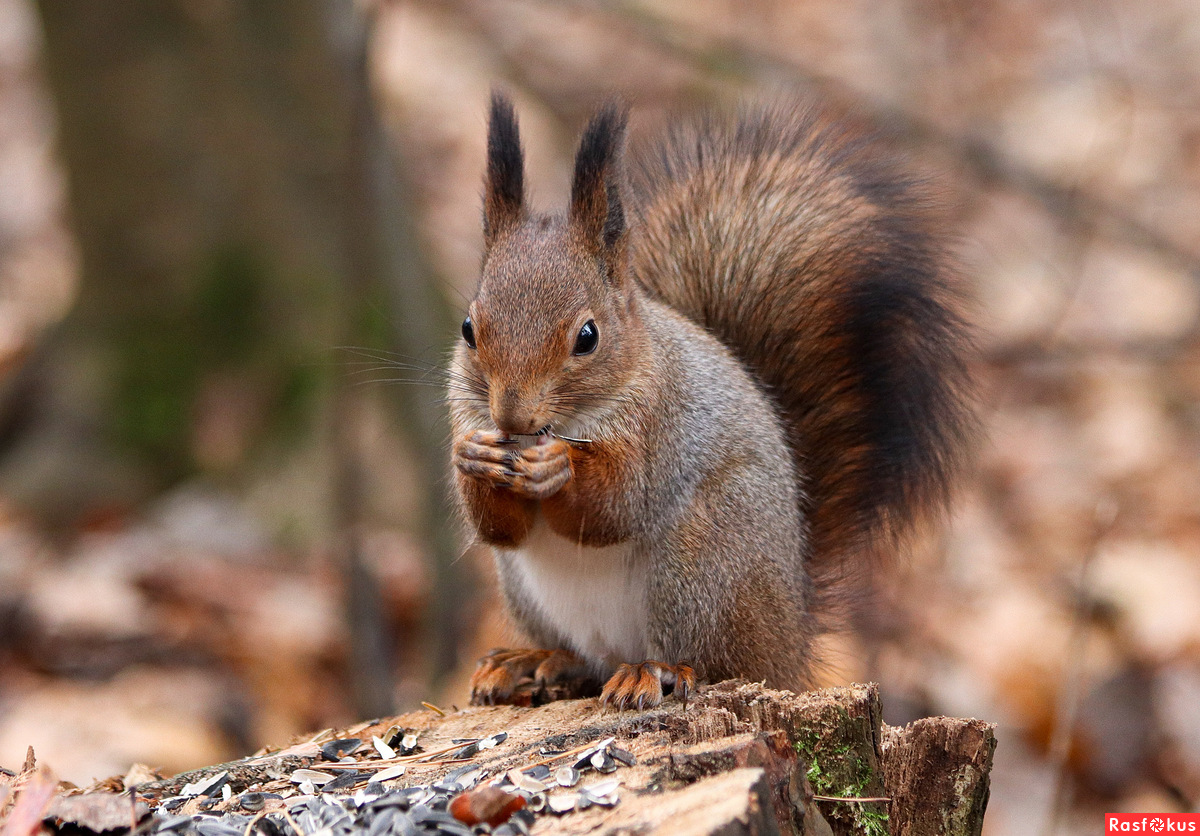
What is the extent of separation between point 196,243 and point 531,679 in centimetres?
274

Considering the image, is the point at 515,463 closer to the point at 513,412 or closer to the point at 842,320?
the point at 513,412

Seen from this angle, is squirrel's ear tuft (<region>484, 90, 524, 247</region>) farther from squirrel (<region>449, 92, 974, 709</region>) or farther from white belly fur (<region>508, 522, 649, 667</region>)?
white belly fur (<region>508, 522, 649, 667</region>)

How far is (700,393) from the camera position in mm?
2410

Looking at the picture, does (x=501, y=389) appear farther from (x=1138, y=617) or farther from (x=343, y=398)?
(x=1138, y=617)

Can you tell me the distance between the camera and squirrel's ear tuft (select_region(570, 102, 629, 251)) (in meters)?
2.20

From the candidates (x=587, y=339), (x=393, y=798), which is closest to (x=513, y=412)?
(x=587, y=339)

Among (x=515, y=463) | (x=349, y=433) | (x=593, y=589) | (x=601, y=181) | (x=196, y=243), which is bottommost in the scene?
(x=593, y=589)

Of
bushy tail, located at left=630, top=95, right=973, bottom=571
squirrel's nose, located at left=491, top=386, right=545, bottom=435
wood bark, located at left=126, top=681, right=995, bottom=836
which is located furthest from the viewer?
bushy tail, located at left=630, top=95, right=973, bottom=571

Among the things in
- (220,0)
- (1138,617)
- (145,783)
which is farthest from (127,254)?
(1138,617)

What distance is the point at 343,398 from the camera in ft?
11.5

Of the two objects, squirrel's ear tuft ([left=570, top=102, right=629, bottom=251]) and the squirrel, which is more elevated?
squirrel's ear tuft ([left=570, top=102, right=629, bottom=251])

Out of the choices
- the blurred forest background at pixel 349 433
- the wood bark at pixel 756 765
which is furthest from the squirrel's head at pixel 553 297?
the wood bark at pixel 756 765

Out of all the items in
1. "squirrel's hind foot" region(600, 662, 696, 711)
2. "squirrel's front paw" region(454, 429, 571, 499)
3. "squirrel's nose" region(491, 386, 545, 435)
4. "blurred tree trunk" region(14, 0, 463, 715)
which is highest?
"blurred tree trunk" region(14, 0, 463, 715)

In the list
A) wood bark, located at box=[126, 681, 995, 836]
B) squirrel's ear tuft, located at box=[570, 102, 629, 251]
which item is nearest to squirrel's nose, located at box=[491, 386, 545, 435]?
squirrel's ear tuft, located at box=[570, 102, 629, 251]
